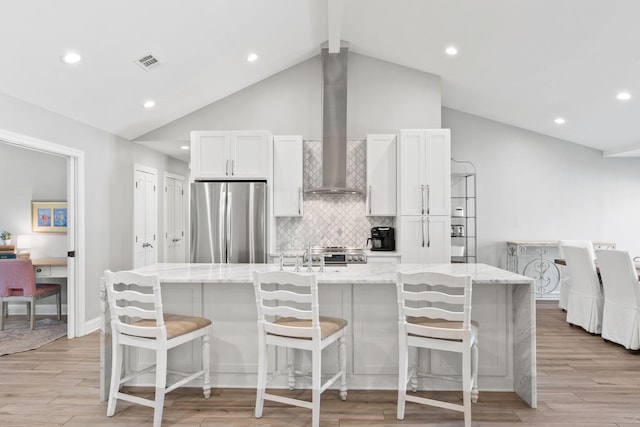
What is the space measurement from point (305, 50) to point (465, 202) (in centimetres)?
332

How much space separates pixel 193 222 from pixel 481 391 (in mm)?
Answer: 3421

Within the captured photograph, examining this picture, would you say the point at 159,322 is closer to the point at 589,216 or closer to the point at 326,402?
the point at 326,402

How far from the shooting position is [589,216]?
664cm

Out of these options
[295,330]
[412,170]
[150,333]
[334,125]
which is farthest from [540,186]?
[150,333]

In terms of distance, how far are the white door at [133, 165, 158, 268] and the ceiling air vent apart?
2098 mm

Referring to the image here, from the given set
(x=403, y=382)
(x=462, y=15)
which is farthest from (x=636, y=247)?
(x=403, y=382)

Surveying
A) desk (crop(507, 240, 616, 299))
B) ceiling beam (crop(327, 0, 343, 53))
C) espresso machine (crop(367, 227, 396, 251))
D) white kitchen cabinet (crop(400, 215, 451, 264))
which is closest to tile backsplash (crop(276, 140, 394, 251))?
espresso machine (crop(367, 227, 396, 251))

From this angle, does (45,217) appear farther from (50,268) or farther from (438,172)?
(438,172)

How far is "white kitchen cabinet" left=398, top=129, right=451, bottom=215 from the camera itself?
16.6 feet

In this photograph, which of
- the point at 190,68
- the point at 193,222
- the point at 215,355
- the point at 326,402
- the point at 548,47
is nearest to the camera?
the point at 326,402

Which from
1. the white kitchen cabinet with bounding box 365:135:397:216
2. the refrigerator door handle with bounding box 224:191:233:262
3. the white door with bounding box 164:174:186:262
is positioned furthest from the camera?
the white door with bounding box 164:174:186:262

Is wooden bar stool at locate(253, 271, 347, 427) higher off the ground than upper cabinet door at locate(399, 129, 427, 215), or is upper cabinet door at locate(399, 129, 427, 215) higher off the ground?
upper cabinet door at locate(399, 129, 427, 215)

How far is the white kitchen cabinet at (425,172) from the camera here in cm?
507

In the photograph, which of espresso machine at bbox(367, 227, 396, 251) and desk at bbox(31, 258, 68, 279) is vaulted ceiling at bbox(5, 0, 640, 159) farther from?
espresso machine at bbox(367, 227, 396, 251)
